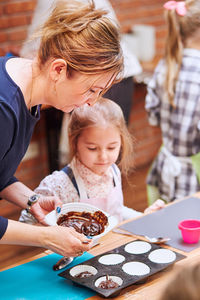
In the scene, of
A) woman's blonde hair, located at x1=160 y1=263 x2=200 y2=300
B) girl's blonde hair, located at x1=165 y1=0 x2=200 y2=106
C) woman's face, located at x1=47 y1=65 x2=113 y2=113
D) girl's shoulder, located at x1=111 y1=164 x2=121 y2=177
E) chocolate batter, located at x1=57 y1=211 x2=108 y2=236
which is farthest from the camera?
girl's blonde hair, located at x1=165 y1=0 x2=200 y2=106

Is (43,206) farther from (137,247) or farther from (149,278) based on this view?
(149,278)

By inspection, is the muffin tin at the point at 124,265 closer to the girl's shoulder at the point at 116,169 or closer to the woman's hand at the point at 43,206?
the woman's hand at the point at 43,206

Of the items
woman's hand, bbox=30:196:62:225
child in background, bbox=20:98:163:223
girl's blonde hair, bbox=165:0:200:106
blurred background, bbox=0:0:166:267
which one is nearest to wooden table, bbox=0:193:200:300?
woman's hand, bbox=30:196:62:225

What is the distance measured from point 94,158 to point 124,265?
1.88 ft

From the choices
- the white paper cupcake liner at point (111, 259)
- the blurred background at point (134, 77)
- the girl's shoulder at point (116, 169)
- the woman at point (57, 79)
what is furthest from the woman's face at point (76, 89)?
the blurred background at point (134, 77)

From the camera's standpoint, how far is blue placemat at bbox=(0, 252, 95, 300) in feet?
4.25

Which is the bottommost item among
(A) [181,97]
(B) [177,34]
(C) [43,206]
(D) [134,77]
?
(C) [43,206]

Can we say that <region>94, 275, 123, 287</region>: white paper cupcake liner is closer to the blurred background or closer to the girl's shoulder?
the girl's shoulder

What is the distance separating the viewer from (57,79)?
54.4 inches

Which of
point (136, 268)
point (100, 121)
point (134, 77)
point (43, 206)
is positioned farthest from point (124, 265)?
point (134, 77)

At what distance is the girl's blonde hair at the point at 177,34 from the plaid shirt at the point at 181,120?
0.03m

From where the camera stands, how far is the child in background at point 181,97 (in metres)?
2.48

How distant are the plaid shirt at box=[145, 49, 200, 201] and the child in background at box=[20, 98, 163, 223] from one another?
649mm

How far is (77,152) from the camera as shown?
1902 millimetres
